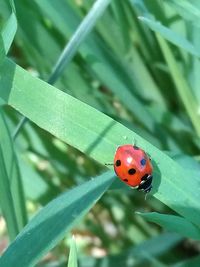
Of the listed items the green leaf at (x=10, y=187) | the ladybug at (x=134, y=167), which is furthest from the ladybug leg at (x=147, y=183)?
the green leaf at (x=10, y=187)

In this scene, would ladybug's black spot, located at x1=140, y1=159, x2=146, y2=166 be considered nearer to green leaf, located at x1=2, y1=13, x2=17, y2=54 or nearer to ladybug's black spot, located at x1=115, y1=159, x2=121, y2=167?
ladybug's black spot, located at x1=115, y1=159, x2=121, y2=167

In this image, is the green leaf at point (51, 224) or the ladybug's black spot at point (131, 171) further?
the ladybug's black spot at point (131, 171)

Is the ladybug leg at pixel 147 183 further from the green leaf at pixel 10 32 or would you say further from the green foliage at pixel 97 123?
the green leaf at pixel 10 32

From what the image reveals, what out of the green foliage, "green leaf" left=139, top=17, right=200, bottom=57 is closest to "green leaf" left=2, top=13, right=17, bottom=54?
the green foliage

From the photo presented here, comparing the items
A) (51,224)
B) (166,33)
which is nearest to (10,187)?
(51,224)

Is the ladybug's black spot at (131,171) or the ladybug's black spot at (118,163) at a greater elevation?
the ladybug's black spot at (118,163)

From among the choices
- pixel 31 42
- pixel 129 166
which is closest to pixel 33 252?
pixel 129 166
